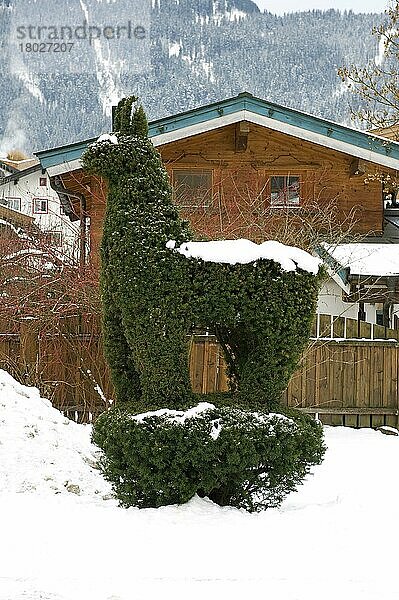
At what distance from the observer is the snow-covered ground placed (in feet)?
15.2

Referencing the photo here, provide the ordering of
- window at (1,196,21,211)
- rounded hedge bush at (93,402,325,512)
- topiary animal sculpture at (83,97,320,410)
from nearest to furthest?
1. rounded hedge bush at (93,402,325,512)
2. topiary animal sculpture at (83,97,320,410)
3. window at (1,196,21,211)

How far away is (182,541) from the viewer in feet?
17.7

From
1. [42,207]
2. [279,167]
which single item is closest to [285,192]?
[279,167]

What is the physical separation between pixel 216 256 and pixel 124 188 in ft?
3.35

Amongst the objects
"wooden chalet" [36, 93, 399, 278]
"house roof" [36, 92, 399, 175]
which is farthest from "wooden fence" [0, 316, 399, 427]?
"house roof" [36, 92, 399, 175]

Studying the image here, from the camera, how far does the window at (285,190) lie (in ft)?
51.2

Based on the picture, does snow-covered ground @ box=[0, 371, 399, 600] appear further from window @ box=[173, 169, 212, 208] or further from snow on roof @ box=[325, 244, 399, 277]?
window @ box=[173, 169, 212, 208]

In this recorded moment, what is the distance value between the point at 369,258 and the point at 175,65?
6808 cm

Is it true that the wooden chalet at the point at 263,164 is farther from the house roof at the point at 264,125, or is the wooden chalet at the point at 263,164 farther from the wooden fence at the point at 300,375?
the wooden fence at the point at 300,375

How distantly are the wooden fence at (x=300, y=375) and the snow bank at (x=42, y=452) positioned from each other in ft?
6.23

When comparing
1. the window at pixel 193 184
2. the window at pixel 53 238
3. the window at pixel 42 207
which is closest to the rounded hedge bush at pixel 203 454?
the window at pixel 53 238

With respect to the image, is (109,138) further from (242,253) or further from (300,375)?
(300,375)

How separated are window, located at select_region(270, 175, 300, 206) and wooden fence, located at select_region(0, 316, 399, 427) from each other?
4.74 metres

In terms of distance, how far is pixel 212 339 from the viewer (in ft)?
37.9
